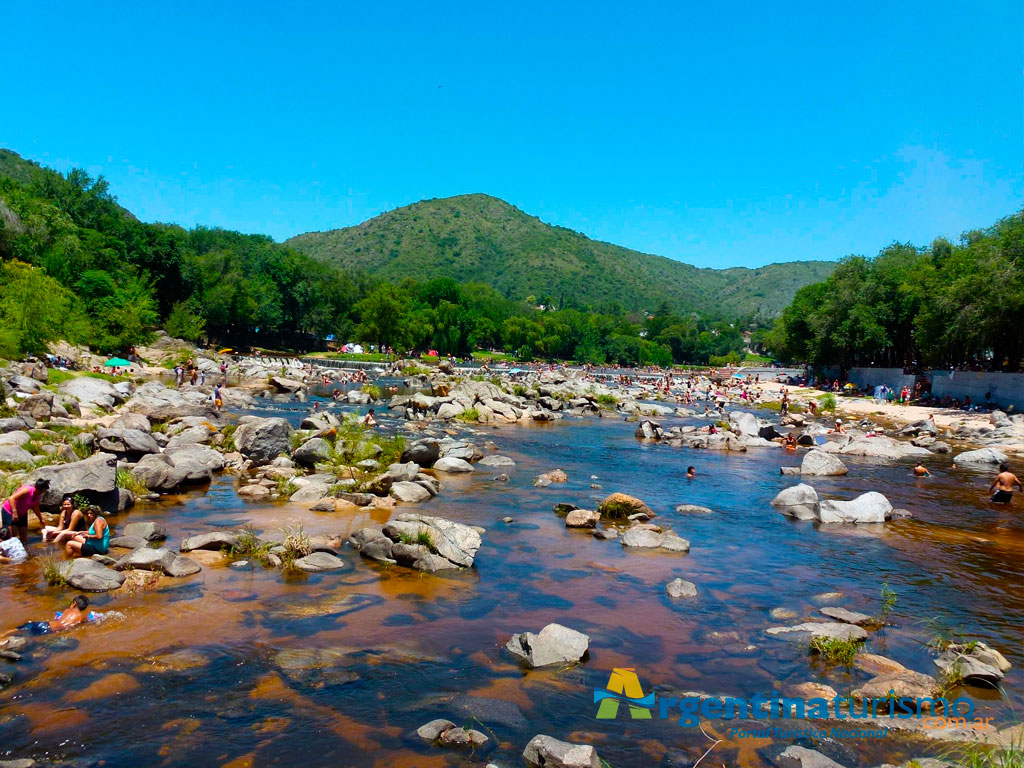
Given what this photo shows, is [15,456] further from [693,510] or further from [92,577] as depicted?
[693,510]

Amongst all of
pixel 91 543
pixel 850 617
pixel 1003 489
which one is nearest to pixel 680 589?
pixel 850 617

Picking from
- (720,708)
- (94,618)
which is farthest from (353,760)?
(94,618)

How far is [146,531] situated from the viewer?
13.6 metres

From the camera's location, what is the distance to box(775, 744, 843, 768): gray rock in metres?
6.69

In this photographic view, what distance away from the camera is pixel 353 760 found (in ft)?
22.2

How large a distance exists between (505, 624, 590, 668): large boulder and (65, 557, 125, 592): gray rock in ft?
23.2

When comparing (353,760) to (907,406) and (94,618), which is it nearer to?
(94,618)

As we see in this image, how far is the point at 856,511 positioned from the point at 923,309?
41876 millimetres

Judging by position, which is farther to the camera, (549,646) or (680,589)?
(680,589)

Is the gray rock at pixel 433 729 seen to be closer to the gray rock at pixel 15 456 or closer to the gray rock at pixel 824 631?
the gray rock at pixel 824 631

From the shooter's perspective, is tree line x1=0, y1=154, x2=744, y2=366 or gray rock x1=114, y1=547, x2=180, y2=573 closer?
→ gray rock x1=114, y1=547, x2=180, y2=573

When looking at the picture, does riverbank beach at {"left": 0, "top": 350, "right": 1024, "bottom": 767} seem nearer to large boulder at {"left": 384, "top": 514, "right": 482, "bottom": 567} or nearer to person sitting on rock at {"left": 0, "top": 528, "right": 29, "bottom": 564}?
large boulder at {"left": 384, "top": 514, "right": 482, "bottom": 567}

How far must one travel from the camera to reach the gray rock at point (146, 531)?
13.4 m

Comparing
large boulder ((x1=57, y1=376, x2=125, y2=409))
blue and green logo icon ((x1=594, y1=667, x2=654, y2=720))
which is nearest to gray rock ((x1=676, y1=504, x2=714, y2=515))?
blue and green logo icon ((x1=594, y1=667, x2=654, y2=720))
